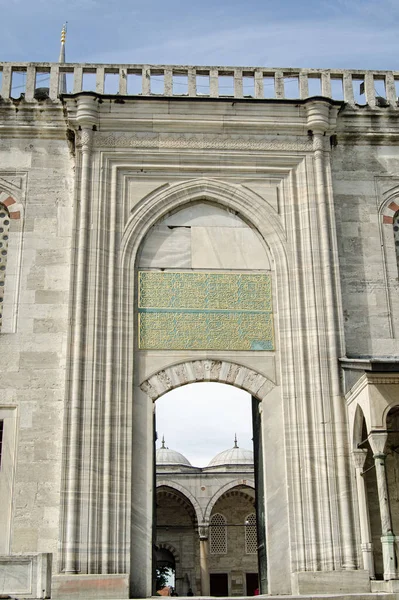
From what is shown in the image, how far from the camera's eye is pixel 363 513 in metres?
10.7

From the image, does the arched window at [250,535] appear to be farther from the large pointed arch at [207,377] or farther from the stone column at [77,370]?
the stone column at [77,370]

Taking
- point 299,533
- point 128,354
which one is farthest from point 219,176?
point 299,533

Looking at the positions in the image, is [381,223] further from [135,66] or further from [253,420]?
[135,66]

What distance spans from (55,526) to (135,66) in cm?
734

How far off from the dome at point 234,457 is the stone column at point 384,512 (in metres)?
24.5

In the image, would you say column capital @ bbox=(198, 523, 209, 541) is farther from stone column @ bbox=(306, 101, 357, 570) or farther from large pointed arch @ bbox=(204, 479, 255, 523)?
stone column @ bbox=(306, 101, 357, 570)

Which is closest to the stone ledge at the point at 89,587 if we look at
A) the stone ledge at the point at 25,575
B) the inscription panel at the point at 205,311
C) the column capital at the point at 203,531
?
the stone ledge at the point at 25,575

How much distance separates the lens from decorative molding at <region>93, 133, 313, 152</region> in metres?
12.6

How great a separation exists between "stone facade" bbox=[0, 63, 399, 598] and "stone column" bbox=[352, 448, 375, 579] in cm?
3

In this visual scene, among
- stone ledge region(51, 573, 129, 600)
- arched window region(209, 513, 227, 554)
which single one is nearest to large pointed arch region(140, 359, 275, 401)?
stone ledge region(51, 573, 129, 600)

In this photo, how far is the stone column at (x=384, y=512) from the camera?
969cm

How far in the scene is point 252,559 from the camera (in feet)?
101

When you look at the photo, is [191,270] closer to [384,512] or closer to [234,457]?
[384,512]

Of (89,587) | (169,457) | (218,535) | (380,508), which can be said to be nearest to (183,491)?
(218,535)
